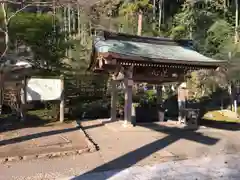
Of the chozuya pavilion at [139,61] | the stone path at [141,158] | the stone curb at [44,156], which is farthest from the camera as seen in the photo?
the chozuya pavilion at [139,61]

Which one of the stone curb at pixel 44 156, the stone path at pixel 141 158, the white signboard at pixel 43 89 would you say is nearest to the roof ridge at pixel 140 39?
the white signboard at pixel 43 89

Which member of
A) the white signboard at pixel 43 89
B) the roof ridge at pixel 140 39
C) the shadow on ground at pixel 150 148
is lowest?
the shadow on ground at pixel 150 148

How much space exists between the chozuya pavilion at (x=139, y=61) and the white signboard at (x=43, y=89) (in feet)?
4.89

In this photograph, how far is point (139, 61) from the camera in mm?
9758

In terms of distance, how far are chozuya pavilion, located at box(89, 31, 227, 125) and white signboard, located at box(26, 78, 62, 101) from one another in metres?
1.49

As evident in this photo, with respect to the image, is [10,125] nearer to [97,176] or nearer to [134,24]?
[97,176]

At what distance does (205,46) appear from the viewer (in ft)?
72.6

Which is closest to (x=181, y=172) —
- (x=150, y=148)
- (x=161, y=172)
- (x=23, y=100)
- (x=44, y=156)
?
(x=161, y=172)

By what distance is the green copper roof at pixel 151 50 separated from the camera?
389 inches

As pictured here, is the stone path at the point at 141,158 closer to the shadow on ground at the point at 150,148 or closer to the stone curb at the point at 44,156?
the shadow on ground at the point at 150,148

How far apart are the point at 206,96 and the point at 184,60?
30.0ft

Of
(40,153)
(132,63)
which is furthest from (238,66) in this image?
(40,153)

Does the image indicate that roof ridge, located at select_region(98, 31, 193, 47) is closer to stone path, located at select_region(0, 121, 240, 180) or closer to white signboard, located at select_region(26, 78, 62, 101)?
white signboard, located at select_region(26, 78, 62, 101)

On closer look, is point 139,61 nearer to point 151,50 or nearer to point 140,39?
point 151,50
